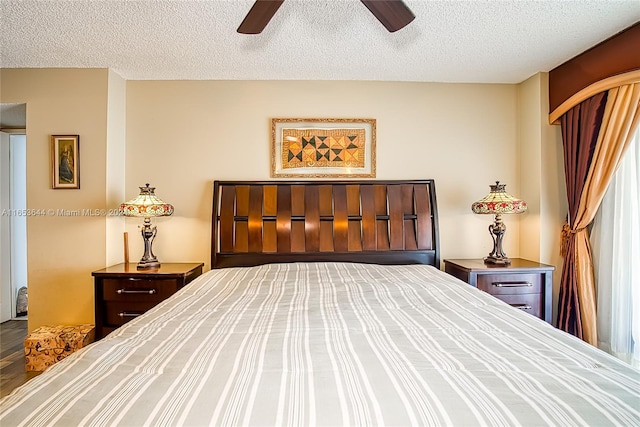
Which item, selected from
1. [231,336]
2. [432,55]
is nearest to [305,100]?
[432,55]

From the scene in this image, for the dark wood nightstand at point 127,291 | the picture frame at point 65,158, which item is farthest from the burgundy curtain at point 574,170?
the picture frame at point 65,158

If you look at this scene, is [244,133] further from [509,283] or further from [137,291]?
[509,283]

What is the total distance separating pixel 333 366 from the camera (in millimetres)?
1065

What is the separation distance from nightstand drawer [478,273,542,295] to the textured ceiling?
169 centimetres

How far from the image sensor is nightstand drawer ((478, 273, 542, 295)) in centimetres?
269

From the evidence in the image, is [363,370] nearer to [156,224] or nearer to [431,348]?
[431,348]

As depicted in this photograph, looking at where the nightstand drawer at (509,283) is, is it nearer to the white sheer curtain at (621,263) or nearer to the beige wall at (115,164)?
the white sheer curtain at (621,263)

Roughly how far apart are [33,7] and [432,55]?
2.59 metres

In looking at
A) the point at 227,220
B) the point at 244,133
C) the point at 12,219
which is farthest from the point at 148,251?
the point at 12,219

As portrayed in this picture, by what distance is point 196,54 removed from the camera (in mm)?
2625

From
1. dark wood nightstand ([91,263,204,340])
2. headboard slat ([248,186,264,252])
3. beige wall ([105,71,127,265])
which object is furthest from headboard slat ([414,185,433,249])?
beige wall ([105,71,127,265])

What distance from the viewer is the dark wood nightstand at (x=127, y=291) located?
104 inches

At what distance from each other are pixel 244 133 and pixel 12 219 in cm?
292

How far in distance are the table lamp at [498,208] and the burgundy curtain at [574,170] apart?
385 mm
